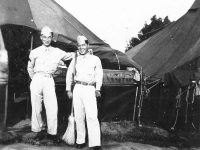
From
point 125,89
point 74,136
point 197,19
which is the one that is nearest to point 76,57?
point 74,136

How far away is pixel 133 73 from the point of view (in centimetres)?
A: 766

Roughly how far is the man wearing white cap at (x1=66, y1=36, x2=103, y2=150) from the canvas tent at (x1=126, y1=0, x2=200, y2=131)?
2678 mm

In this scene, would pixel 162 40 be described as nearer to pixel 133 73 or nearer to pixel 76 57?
pixel 133 73

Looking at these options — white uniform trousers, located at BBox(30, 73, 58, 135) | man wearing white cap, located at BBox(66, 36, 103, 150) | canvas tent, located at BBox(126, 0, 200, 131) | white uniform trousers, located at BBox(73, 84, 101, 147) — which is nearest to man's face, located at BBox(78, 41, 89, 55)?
man wearing white cap, located at BBox(66, 36, 103, 150)

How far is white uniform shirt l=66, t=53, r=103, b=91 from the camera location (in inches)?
212

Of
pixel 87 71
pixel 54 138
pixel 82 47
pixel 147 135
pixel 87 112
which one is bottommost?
pixel 147 135

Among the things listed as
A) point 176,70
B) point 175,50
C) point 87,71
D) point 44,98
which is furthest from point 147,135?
point 175,50

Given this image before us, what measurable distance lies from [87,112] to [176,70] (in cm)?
306

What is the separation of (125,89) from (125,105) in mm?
409

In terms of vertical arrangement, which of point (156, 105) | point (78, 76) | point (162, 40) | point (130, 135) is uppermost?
point (162, 40)

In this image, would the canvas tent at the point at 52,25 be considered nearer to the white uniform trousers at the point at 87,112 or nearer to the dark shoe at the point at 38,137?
the dark shoe at the point at 38,137

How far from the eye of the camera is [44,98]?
557 cm

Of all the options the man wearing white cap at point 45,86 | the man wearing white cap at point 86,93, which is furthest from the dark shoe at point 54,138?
the man wearing white cap at point 86,93

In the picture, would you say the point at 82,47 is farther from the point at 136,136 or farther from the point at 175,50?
the point at 175,50
